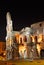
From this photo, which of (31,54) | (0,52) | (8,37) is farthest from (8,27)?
(0,52)

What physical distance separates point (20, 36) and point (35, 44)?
5.30 meters

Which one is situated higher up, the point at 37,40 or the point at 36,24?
the point at 36,24

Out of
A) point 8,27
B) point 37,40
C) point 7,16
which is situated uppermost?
point 7,16

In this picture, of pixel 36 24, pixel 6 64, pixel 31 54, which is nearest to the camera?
pixel 6 64

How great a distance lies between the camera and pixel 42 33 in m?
38.5

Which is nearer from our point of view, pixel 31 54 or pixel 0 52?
pixel 31 54

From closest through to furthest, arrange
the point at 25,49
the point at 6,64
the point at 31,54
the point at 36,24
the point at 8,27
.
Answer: the point at 6,64, the point at 31,54, the point at 25,49, the point at 8,27, the point at 36,24

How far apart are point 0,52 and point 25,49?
14.3m

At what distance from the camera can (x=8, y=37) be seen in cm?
3909

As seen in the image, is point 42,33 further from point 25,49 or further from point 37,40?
point 25,49

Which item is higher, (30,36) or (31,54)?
(30,36)

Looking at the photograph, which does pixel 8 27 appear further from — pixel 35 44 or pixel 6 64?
pixel 6 64

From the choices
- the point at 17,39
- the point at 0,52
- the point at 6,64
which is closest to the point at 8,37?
the point at 17,39

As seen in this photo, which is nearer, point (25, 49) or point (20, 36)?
point (25, 49)
